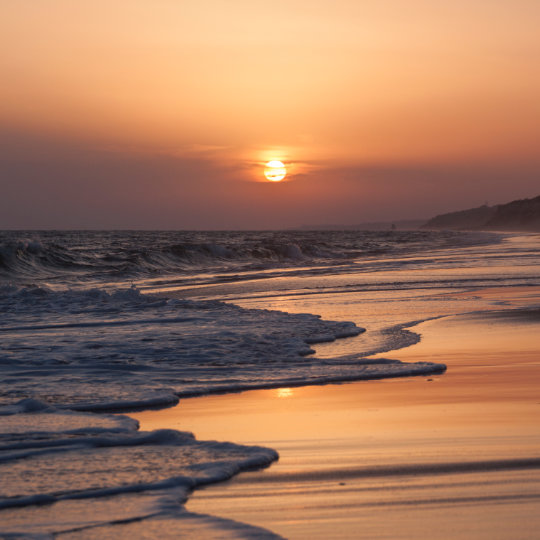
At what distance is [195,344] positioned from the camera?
786 centimetres

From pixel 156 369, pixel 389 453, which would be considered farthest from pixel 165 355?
pixel 389 453

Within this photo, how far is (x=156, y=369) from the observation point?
21.5 feet

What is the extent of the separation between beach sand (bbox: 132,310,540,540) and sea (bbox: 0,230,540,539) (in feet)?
0.66

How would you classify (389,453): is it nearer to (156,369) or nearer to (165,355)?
A: (156,369)

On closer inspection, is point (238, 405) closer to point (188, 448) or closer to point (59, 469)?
point (188, 448)

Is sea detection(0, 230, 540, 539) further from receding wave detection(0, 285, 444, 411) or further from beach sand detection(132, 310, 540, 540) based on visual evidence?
beach sand detection(132, 310, 540, 540)

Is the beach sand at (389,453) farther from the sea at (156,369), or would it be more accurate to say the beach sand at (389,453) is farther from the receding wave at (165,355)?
the receding wave at (165,355)

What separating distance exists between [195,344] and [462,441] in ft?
14.3

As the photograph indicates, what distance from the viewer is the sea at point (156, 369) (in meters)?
3.17

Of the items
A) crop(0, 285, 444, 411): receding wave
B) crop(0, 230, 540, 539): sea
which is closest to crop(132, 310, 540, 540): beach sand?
crop(0, 230, 540, 539): sea

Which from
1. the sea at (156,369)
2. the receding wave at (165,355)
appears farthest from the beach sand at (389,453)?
the receding wave at (165,355)

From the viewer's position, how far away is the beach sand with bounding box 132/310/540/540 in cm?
291

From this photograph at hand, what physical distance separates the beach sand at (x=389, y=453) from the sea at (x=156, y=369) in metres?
0.20

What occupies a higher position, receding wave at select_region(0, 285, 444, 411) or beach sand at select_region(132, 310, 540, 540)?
receding wave at select_region(0, 285, 444, 411)
